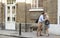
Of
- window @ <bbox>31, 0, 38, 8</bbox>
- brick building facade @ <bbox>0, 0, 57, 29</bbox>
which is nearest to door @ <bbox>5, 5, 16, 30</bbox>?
brick building facade @ <bbox>0, 0, 57, 29</bbox>

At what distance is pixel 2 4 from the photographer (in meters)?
20.6

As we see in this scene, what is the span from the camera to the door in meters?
20.4

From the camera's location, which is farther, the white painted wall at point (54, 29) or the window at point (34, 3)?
the window at point (34, 3)

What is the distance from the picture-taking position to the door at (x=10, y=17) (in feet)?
66.9

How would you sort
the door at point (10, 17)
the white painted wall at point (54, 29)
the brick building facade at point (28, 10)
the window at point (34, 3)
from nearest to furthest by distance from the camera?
the white painted wall at point (54, 29) < the brick building facade at point (28, 10) < the window at point (34, 3) < the door at point (10, 17)

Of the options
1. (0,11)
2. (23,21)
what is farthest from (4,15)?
(23,21)

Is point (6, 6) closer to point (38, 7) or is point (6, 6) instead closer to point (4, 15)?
point (4, 15)

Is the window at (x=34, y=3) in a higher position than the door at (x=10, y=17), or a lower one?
higher

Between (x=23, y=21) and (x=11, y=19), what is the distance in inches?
75.2

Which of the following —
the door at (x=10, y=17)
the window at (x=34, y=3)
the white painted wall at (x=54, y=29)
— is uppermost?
the window at (x=34, y=3)

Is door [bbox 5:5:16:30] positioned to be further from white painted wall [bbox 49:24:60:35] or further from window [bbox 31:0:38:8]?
white painted wall [bbox 49:24:60:35]

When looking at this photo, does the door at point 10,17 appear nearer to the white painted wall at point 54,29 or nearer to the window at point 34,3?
the window at point 34,3

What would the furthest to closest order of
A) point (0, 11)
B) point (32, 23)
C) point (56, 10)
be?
point (0, 11), point (32, 23), point (56, 10)

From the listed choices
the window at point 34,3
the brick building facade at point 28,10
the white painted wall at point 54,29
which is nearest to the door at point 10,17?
the brick building facade at point 28,10
